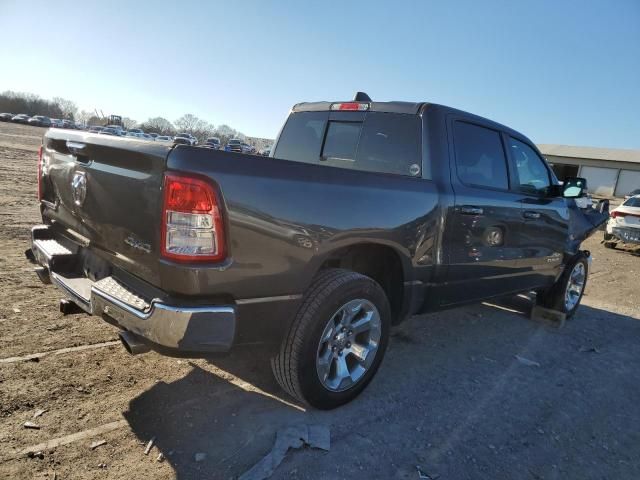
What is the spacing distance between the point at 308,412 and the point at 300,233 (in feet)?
4.05

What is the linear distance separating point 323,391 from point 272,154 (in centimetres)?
252

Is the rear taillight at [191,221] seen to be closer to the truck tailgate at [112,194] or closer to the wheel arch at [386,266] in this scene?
the truck tailgate at [112,194]

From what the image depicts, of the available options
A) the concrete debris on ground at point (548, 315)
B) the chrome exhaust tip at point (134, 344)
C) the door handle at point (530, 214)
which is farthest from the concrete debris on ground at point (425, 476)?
the concrete debris on ground at point (548, 315)

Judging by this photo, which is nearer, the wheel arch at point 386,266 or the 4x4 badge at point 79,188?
the 4x4 badge at point 79,188

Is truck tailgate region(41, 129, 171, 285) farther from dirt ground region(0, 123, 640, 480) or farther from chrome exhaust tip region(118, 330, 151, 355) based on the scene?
dirt ground region(0, 123, 640, 480)

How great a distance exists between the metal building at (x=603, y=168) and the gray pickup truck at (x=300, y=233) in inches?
1638

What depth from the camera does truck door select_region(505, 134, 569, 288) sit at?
4.21 m

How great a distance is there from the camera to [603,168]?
144ft

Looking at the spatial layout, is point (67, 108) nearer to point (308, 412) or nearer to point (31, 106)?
point (31, 106)

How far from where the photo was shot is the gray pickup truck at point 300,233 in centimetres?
212

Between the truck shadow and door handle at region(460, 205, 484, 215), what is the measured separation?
1.33 meters

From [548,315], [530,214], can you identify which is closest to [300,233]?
[530,214]

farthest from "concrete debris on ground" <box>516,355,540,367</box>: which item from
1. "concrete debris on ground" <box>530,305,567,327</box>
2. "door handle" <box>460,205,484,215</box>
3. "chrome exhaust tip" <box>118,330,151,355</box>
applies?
"chrome exhaust tip" <box>118,330,151,355</box>

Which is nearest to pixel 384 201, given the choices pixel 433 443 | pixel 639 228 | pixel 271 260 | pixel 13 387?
pixel 271 260
